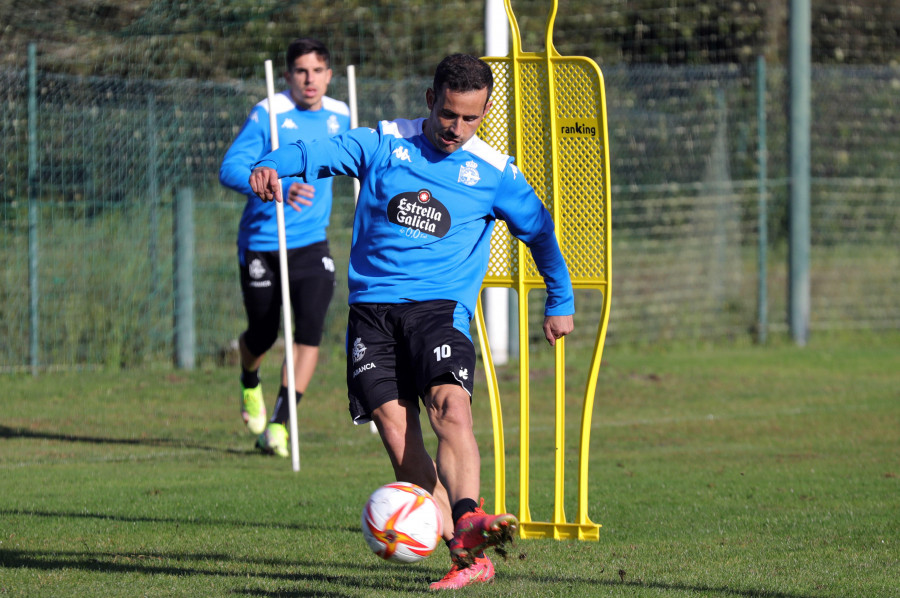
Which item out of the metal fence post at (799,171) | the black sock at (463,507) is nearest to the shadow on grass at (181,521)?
the black sock at (463,507)

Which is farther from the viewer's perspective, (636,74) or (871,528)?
(636,74)

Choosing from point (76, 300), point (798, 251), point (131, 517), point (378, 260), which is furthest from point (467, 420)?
point (798, 251)

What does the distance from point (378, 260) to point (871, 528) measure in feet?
9.39

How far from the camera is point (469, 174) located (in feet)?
15.9

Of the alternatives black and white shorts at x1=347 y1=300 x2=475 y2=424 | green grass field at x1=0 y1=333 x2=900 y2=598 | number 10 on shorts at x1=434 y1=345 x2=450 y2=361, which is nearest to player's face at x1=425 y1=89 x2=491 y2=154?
black and white shorts at x1=347 y1=300 x2=475 y2=424

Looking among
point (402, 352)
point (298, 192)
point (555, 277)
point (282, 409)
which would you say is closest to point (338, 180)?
point (282, 409)

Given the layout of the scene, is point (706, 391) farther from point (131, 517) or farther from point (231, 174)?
point (131, 517)

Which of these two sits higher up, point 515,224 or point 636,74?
point 636,74

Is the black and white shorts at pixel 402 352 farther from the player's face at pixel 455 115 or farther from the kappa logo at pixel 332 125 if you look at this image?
the kappa logo at pixel 332 125

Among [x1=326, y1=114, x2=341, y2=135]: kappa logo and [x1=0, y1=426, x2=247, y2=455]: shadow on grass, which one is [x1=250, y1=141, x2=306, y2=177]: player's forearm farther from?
[x1=0, y1=426, x2=247, y2=455]: shadow on grass

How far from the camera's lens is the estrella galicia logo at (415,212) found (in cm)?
475

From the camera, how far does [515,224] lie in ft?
16.3

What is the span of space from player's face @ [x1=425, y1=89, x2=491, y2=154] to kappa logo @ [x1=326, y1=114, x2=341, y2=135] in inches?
133

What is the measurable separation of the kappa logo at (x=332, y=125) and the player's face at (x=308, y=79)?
0.14m
